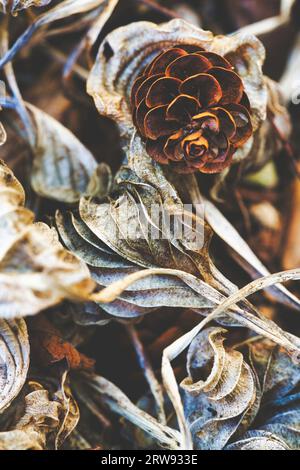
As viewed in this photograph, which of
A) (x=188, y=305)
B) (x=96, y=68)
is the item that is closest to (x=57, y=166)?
(x=96, y=68)

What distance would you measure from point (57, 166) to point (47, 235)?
324 millimetres

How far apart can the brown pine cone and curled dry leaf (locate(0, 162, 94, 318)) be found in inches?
10.9

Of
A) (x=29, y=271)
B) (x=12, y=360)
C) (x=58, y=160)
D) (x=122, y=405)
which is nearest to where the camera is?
(x=29, y=271)

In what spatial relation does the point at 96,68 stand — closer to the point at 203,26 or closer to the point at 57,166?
the point at 57,166

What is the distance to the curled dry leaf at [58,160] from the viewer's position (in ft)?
3.90

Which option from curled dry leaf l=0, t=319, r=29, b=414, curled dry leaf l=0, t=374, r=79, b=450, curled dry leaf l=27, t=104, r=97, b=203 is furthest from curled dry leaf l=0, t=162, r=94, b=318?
curled dry leaf l=27, t=104, r=97, b=203

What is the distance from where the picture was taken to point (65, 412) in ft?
3.16

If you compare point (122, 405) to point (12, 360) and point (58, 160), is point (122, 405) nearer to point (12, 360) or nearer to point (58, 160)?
point (12, 360)

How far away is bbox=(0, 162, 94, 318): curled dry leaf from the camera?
2.53 feet

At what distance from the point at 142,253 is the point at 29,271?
0.82 feet

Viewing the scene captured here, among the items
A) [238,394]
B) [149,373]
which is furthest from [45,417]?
[238,394]

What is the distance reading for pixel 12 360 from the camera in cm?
93

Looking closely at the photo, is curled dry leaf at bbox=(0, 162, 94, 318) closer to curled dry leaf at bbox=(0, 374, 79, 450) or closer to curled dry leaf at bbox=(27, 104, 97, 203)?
curled dry leaf at bbox=(0, 374, 79, 450)

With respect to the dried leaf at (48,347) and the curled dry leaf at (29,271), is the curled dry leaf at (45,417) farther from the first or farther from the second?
the curled dry leaf at (29,271)
